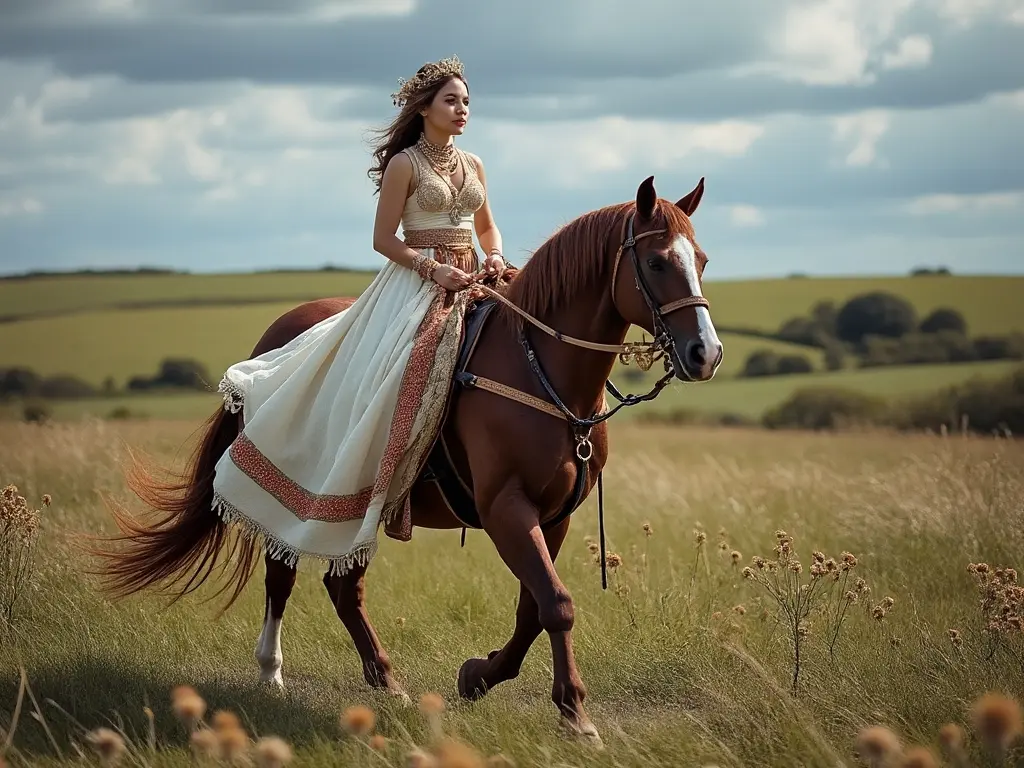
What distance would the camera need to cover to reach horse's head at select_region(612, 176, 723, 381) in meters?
5.07

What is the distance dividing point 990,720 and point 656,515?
8.60 meters

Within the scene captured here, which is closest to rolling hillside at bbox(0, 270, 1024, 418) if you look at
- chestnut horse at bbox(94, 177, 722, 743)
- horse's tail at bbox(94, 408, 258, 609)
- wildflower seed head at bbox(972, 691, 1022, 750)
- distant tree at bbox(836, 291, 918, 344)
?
distant tree at bbox(836, 291, 918, 344)

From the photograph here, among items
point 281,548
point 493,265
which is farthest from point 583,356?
point 281,548

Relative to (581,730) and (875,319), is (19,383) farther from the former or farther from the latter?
(581,730)

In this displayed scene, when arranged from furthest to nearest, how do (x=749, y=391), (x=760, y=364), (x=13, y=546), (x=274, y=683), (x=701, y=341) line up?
(x=760, y=364) < (x=749, y=391) < (x=13, y=546) < (x=274, y=683) < (x=701, y=341)

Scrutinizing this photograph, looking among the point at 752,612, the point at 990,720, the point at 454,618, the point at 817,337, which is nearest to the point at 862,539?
the point at 752,612

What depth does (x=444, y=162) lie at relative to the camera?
6594 mm

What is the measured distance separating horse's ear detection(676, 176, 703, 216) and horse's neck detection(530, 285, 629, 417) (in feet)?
1.66

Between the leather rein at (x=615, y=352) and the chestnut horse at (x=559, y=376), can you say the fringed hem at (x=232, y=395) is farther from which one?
the leather rein at (x=615, y=352)

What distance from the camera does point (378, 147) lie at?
265 inches

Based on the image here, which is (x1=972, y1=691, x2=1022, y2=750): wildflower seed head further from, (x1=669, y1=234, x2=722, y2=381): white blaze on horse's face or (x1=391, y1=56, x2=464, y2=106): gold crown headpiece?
(x1=391, y1=56, x2=464, y2=106): gold crown headpiece

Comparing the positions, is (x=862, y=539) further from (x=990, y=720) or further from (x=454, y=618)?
(x=990, y=720)

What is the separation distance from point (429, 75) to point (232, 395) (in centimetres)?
207

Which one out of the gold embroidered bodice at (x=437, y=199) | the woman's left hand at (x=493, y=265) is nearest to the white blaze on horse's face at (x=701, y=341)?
the woman's left hand at (x=493, y=265)
